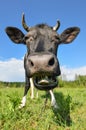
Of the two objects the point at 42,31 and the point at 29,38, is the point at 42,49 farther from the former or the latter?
the point at 29,38

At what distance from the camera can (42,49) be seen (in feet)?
21.4

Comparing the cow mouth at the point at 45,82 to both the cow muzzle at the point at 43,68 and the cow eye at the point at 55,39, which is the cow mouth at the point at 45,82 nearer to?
the cow muzzle at the point at 43,68

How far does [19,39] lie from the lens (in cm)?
884

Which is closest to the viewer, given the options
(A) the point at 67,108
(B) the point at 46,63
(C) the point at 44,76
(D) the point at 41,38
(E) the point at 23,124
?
(B) the point at 46,63

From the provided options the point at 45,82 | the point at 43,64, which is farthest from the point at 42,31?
the point at 43,64

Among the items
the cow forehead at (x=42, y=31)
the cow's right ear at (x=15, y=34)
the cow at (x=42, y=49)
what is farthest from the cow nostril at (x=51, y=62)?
the cow's right ear at (x=15, y=34)

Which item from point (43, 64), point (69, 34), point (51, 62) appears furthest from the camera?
point (69, 34)

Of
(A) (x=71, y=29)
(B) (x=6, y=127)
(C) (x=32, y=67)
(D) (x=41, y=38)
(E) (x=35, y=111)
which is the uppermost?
(A) (x=71, y=29)

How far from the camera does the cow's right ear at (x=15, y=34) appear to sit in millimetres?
8758

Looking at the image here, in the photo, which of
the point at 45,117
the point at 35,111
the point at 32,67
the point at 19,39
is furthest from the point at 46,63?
the point at 19,39

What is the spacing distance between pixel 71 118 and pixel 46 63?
2383 millimetres

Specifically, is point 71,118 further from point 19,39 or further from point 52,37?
point 19,39

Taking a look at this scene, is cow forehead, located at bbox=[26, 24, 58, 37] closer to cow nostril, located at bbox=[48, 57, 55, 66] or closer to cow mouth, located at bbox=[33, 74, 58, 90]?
cow mouth, located at bbox=[33, 74, 58, 90]

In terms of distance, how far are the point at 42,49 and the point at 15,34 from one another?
248 centimetres
